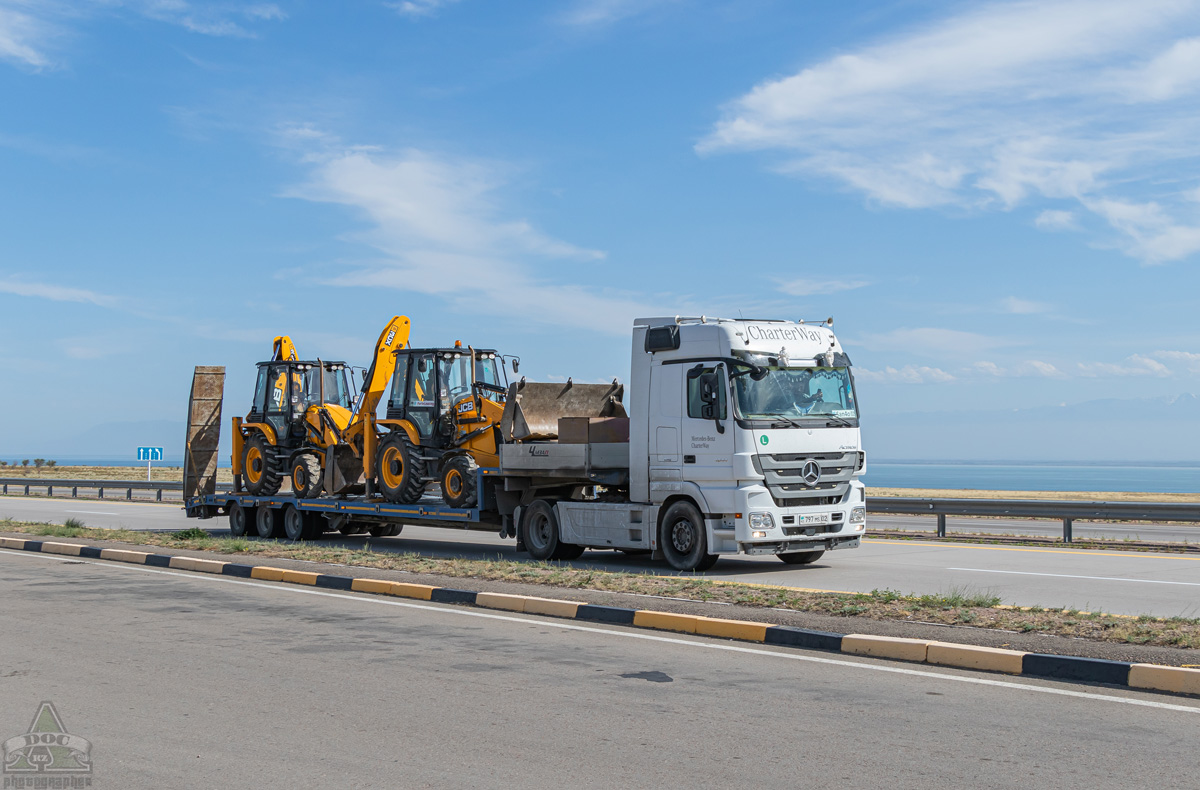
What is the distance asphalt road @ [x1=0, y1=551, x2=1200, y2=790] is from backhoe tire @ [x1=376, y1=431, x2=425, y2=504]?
8.35 meters

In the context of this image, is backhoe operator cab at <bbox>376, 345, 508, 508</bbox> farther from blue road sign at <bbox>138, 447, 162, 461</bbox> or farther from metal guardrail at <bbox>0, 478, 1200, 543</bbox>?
blue road sign at <bbox>138, 447, 162, 461</bbox>

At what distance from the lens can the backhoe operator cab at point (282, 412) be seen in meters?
22.1

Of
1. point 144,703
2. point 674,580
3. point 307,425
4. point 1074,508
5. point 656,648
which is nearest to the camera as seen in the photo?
point 144,703

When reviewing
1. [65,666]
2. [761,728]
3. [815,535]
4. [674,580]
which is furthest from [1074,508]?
[65,666]

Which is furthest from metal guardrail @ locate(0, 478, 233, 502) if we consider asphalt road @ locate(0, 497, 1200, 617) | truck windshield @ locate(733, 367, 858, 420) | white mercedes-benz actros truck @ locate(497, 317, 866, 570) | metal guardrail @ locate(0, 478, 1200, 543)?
truck windshield @ locate(733, 367, 858, 420)

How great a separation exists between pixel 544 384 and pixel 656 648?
343 inches

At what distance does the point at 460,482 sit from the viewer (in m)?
17.7

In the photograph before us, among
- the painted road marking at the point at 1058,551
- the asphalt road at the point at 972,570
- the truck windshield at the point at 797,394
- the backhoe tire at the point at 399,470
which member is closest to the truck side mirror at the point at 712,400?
the truck windshield at the point at 797,394

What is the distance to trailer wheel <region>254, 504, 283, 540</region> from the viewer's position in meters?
21.7

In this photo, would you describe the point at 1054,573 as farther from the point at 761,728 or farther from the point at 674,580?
the point at 761,728

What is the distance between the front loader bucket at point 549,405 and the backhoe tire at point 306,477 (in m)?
5.38

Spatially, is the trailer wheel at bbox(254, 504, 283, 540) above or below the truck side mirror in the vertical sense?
below

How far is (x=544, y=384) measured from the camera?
1725 cm

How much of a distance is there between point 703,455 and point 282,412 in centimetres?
1114
